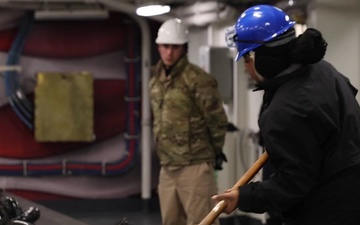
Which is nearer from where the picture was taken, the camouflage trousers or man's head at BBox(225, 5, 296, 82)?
man's head at BBox(225, 5, 296, 82)

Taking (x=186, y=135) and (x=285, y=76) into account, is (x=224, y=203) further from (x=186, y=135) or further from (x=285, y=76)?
(x=186, y=135)

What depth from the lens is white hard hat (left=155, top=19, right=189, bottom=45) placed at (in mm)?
5527

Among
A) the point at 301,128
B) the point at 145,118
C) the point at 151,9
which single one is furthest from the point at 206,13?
the point at 301,128

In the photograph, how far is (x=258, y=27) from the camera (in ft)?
9.88

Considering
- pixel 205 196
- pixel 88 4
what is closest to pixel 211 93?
pixel 205 196

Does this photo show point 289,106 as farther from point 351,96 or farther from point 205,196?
point 205,196

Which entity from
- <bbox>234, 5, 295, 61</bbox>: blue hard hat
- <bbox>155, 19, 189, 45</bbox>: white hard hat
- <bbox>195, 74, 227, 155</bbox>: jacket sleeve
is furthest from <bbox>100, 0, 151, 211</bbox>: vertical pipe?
<bbox>234, 5, 295, 61</bbox>: blue hard hat

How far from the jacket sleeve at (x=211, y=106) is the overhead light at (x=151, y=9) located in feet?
7.97

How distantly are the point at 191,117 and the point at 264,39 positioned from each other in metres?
2.36

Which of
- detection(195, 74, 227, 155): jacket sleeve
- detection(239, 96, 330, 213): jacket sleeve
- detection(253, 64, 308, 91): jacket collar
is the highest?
detection(253, 64, 308, 91): jacket collar

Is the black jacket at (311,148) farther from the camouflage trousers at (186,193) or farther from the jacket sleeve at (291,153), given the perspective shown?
the camouflage trousers at (186,193)

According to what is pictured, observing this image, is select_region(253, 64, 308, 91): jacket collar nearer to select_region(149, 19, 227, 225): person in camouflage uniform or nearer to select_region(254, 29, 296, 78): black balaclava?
select_region(254, 29, 296, 78): black balaclava

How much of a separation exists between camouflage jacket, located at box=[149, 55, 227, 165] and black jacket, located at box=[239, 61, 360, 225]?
224cm

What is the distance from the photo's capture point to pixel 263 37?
299cm
